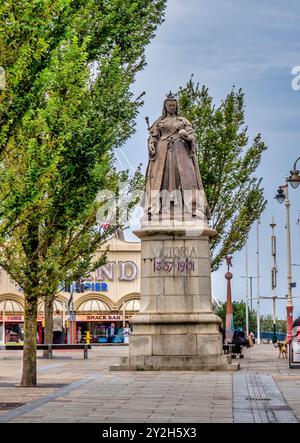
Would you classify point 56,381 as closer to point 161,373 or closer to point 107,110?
point 161,373

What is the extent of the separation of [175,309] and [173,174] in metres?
4.06

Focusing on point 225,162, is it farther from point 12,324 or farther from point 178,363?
point 12,324

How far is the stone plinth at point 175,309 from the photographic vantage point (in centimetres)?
2666

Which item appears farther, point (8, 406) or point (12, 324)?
point (12, 324)

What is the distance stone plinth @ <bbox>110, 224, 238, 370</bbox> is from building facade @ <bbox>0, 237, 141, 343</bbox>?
155 feet

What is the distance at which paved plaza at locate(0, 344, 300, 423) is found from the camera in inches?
562

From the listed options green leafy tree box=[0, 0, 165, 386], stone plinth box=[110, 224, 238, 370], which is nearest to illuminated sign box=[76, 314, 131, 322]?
green leafy tree box=[0, 0, 165, 386]

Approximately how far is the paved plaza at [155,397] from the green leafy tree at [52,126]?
95.9 inches

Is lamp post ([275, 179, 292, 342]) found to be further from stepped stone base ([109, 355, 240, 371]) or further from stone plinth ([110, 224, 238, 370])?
stepped stone base ([109, 355, 240, 371])

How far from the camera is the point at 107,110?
80.0 feet

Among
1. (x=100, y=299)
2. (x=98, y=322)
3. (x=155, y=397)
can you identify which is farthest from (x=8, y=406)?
(x=100, y=299)

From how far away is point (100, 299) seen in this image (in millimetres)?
78875

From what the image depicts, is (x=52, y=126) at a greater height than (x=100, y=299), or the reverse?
(x=52, y=126)
